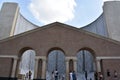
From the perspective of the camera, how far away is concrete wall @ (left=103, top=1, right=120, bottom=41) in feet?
95.0

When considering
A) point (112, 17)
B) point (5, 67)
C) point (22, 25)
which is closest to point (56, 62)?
point (22, 25)

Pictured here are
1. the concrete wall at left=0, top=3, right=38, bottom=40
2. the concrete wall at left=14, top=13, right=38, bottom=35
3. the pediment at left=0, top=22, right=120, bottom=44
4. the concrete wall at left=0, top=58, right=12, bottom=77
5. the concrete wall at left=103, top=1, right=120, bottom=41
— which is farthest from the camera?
the concrete wall at left=14, top=13, right=38, bottom=35

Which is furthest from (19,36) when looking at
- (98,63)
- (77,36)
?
(98,63)

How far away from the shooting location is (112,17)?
3077 centimetres

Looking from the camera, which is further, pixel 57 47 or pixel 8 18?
pixel 8 18

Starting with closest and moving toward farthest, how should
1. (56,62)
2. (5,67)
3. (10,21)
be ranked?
(5,67) → (10,21) → (56,62)

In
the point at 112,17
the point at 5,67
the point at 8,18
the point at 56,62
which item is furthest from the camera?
the point at 56,62

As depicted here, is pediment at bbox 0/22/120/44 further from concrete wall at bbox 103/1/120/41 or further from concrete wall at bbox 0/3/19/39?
concrete wall at bbox 0/3/19/39

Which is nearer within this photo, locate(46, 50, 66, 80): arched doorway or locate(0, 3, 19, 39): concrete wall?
locate(0, 3, 19, 39): concrete wall

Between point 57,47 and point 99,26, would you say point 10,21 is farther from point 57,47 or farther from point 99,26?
Answer: point 99,26

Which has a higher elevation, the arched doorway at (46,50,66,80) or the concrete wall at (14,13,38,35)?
the concrete wall at (14,13,38,35)

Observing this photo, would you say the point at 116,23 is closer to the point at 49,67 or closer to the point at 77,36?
the point at 77,36

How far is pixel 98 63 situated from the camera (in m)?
21.5

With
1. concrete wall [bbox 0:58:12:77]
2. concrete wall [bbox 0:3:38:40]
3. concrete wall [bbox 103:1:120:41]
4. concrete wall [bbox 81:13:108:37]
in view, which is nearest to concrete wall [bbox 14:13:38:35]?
concrete wall [bbox 0:3:38:40]
